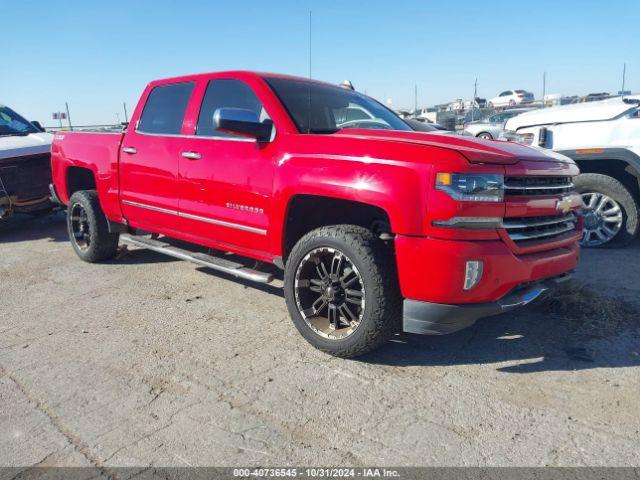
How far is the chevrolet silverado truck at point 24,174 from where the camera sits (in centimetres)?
686

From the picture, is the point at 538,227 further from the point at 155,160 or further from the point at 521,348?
the point at 155,160

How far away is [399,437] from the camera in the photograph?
237cm

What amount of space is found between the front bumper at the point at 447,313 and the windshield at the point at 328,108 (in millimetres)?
1537

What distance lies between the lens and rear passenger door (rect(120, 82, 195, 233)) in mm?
4324

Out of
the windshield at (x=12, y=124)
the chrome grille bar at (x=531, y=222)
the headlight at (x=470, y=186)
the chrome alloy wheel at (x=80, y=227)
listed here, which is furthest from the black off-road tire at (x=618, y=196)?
the windshield at (x=12, y=124)

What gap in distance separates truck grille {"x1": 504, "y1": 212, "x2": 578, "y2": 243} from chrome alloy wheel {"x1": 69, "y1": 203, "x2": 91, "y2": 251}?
15.0 feet

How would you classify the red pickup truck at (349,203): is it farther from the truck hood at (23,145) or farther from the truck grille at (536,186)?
the truck hood at (23,145)

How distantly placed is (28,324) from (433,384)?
309 cm

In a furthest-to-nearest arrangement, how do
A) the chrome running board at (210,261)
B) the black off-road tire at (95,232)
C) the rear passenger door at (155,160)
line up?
the black off-road tire at (95,232), the rear passenger door at (155,160), the chrome running board at (210,261)

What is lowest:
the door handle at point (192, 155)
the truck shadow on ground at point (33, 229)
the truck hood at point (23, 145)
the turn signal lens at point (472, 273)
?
the truck shadow on ground at point (33, 229)

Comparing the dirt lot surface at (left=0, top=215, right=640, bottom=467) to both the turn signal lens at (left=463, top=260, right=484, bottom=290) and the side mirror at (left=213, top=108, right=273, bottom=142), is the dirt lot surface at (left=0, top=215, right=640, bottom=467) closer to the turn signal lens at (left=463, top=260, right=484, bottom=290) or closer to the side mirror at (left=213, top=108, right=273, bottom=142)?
the turn signal lens at (left=463, top=260, right=484, bottom=290)

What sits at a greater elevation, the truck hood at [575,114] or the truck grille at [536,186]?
the truck hood at [575,114]

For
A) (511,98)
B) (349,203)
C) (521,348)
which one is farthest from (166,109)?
(511,98)

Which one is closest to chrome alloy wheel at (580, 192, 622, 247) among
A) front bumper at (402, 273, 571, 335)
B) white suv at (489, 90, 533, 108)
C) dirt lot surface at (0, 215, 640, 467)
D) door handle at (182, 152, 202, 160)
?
dirt lot surface at (0, 215, 640, 467)
